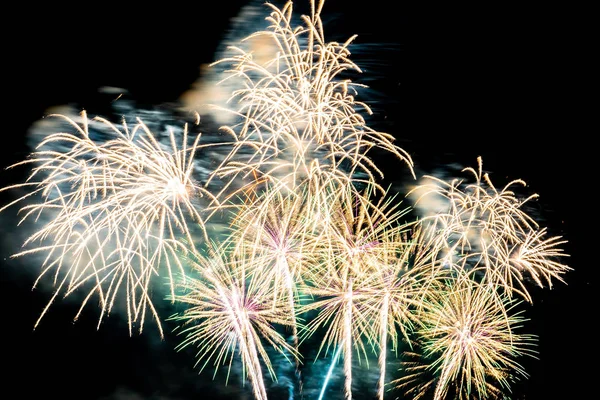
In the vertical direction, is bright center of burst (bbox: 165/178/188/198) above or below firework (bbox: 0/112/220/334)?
above

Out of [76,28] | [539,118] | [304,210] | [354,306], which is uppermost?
[76,28]

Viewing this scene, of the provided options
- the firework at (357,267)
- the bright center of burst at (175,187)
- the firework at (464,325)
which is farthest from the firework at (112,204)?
the firework at (464,325)

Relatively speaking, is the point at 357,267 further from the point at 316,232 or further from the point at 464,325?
the point at 464,325

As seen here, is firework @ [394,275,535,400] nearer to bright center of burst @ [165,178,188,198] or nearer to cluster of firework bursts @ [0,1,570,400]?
cluster of firework bursts @ [0,1,570,400]

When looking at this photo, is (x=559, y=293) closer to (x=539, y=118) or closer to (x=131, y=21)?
(x=539, y=118)

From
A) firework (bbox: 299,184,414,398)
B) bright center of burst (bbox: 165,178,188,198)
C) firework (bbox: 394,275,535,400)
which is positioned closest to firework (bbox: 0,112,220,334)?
bright center of burst (bbox: 165,178,188,198)

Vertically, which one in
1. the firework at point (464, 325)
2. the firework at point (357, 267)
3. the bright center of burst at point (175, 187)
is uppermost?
the bright center of burst at point (175, 187)

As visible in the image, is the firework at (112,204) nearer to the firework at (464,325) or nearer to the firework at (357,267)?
the firework at (357,267)

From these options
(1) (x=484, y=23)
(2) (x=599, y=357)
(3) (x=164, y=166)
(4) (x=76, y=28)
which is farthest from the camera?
(2) (x=599, y=357)

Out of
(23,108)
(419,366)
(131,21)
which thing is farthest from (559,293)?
(23,108)

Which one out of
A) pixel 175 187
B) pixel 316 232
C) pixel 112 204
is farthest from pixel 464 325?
pixel 112 204

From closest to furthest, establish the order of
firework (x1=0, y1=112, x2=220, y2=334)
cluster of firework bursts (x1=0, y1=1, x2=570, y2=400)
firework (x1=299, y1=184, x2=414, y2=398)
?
firework (x1=0, y1=112, x2=220, y2=334)
cluster of firework bursts (x1=0, y1=1, x2=570, y2=400)
firework (x1=299, y1=184, x2=414, y2=398)
